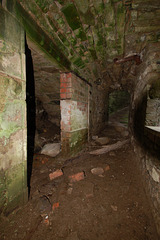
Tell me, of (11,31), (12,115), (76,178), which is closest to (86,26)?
(11,31)

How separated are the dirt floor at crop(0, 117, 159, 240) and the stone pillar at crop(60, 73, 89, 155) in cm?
66

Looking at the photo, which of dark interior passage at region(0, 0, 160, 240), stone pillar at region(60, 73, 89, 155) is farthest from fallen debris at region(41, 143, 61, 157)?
stone pillar at region(60, 73, 89, 155)

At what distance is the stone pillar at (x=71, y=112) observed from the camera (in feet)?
8.27

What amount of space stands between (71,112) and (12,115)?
1.53 meters

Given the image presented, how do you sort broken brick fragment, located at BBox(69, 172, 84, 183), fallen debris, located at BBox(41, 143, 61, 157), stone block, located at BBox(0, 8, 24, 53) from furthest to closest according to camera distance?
fallen debris, located at BBox(41, 143, 61, 157)
broken brick fragment, located at BBox(69, 172, 84, 183)
stone block, located at BBox(0, 8, 24, 53)

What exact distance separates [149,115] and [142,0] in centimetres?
160

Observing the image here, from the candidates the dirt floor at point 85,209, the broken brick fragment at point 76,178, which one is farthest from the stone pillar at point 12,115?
the broken brick fragment at point 76,178

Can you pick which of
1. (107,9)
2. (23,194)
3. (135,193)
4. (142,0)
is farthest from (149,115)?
(23,194)

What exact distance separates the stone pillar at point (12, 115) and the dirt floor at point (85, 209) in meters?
0.26

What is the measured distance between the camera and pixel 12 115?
1.13 meters

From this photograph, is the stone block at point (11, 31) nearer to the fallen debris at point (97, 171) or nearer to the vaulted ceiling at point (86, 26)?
the vaulted ceiling at point (86, 26)

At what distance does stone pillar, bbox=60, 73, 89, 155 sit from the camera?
2.52 metres

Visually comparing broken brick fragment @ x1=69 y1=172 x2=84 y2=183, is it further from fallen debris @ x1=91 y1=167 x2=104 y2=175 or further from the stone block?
the stone block

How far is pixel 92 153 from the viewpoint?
301 cm
